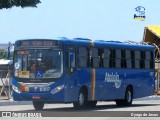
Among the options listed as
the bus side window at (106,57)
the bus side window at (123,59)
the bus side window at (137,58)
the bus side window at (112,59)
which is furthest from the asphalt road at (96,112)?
the bus side window at (137,58)

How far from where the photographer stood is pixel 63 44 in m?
25.6

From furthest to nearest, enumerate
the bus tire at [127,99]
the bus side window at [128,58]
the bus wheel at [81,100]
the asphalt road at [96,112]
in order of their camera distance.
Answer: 1. the bus tire at [127,99]
2. the bus side window at [128,58]
3. the bus wheel at [81,100]
4. the asphalt road at [96,112]

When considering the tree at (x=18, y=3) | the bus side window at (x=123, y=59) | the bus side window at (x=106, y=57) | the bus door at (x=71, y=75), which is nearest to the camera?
the bus door at (x=71, y=75)

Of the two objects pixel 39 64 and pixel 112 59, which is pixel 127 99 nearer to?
pixel 112 59

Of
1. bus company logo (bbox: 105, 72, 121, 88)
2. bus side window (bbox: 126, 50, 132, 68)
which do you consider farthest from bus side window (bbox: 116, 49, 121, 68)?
bus side window (bbox: 126, 50, 132, 68)

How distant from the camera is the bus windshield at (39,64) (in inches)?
1001

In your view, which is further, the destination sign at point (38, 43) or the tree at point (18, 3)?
the tree at point (18, 3)

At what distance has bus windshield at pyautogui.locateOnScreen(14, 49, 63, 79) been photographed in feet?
83.4

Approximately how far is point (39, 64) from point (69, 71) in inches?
47.2

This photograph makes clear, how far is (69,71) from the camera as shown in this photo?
25719 mm

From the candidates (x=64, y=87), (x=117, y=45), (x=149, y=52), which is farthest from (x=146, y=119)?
(x=149, y=52)

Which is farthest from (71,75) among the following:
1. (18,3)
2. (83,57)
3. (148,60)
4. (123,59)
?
(18,3)

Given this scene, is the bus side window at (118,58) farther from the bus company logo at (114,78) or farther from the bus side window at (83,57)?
the bus side window at (83,57)

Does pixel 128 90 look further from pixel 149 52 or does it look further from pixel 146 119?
pixel 146 119
